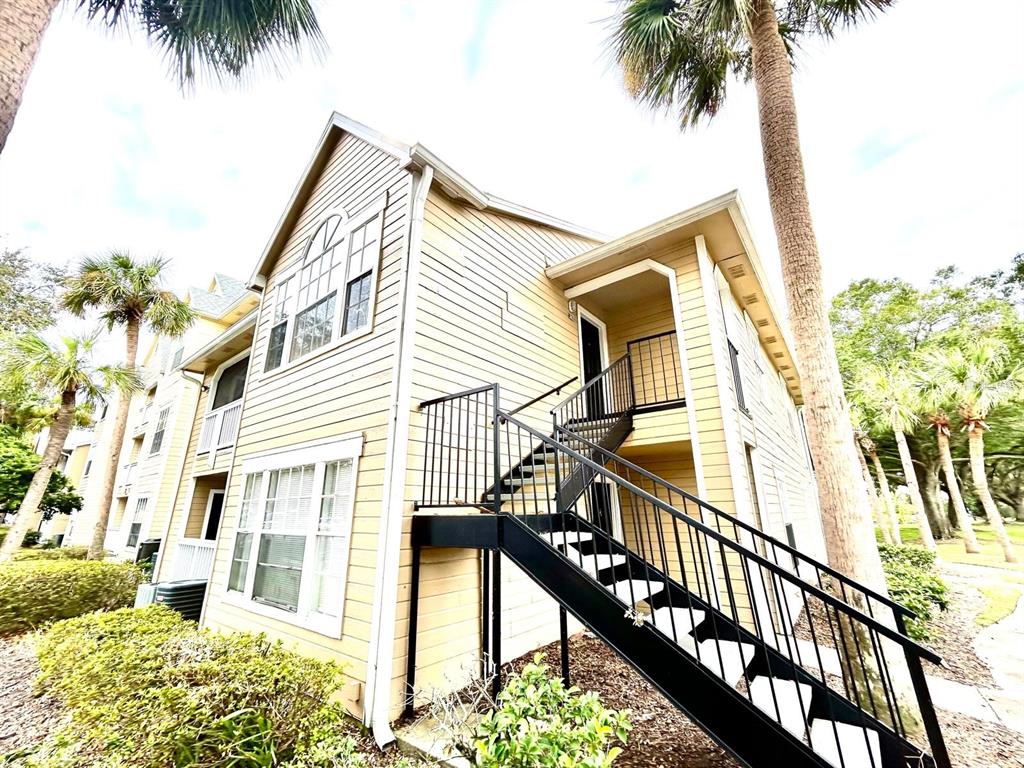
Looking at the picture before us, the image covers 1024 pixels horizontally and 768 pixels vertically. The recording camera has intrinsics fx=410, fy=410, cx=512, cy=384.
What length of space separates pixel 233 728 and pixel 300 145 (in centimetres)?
824

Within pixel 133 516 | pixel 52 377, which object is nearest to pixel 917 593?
pixel 52 377

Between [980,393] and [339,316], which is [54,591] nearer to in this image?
[339,316]

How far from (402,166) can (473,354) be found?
2.71 meters

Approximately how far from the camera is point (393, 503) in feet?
13.9

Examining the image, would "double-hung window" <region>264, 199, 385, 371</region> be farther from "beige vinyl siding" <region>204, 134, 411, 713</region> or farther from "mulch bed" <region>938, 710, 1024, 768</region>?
"mulch bed" <region>938, 710, 1024, 768</region>

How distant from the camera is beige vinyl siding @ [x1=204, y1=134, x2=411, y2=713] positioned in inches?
171

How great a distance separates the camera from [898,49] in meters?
7.11

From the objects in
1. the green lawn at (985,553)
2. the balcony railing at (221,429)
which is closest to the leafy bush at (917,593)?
the green lawn at (985,553)

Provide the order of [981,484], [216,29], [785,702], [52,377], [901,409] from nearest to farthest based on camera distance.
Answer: [785,702]
[216,29]
[52,377]
[981,484]
[901,409]

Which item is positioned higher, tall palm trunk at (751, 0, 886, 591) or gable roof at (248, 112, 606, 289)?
Answer: gable roof at (248, 112, 606, 289)

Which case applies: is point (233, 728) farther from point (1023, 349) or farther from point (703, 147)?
point (1023, 349)

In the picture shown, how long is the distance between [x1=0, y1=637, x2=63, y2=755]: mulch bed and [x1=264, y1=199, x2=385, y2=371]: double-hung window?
4.66 m

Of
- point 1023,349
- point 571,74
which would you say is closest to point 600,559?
point 571,74

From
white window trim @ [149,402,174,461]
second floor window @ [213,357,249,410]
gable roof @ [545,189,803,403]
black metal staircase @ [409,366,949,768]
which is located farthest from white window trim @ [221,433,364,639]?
white window trim @ [149,402,174,461]
